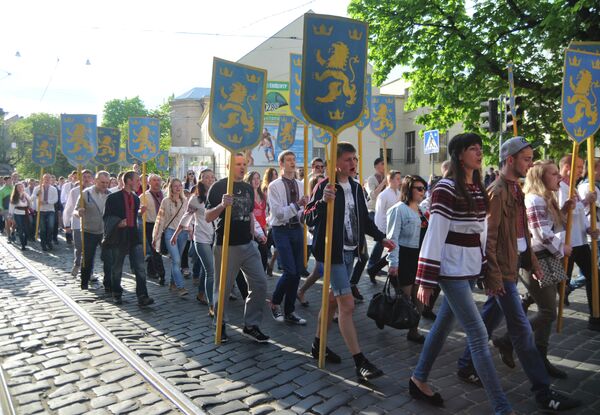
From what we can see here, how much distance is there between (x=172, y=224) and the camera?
8.95 metres

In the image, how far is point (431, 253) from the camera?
367 cm

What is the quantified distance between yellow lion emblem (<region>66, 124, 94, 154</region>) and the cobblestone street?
436 cm

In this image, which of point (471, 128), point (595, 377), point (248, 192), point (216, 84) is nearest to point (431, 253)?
point (595, 377)

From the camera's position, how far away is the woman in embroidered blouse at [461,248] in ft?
12.0

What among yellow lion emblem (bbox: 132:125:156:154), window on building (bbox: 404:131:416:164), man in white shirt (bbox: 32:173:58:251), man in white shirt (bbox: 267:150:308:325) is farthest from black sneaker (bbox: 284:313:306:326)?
window on building (bbox: 404:131:416:164)

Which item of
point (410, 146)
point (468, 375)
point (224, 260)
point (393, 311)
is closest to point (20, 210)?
point (224, 260)

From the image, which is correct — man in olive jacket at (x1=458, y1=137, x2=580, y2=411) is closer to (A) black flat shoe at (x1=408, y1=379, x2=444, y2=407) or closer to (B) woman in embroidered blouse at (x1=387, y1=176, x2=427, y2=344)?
(A) black flat shoe at (x1=408, y1=379, x2=444, y2=407)

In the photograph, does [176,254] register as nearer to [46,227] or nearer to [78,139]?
[78,139]

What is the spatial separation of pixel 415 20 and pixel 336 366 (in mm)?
13658

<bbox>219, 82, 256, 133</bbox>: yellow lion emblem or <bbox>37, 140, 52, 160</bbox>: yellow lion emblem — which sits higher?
<bbox>219, 82, 256, 133</bbox>: yellow lion emblem

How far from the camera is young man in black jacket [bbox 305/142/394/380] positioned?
4.66 m

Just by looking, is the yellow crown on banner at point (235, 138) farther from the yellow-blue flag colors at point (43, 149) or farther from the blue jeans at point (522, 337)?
the yellow-blue flag colors at point (43, 149)

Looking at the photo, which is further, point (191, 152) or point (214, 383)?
point (191, 152)

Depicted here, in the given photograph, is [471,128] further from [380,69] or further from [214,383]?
[214,383]
